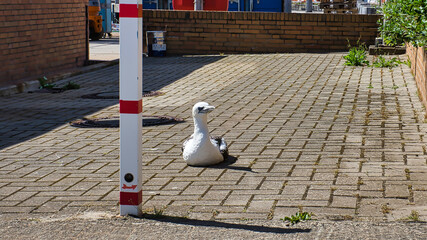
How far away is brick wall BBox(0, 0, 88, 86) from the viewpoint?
13.2 meters

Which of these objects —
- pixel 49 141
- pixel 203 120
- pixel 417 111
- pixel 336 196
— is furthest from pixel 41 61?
pixel 336 196

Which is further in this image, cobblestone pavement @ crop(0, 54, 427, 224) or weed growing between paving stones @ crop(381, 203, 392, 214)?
cobblestone pavement @ crop(0, 54, 427, 224)

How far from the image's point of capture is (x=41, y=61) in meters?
14.7

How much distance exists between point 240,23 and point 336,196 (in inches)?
530

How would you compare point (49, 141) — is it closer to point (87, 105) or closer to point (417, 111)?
point (87, 105)

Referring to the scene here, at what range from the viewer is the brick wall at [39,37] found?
13.2 metres

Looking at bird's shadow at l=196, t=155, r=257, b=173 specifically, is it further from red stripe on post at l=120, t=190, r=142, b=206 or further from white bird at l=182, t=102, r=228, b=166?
red stripe on post at l=120, t=190, r=142, b=206

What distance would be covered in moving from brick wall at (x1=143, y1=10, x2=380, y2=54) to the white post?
13826 mm

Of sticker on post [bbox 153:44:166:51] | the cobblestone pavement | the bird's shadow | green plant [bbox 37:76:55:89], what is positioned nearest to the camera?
the cobblestone pavement

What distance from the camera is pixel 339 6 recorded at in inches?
1122

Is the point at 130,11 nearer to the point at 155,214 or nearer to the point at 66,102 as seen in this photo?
the point at 155,214

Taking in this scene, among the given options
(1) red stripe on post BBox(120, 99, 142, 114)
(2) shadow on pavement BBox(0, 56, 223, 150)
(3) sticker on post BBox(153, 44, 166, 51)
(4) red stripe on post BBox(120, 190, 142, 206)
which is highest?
(1) red stripe on post BBox(120, 99, 142, 114)

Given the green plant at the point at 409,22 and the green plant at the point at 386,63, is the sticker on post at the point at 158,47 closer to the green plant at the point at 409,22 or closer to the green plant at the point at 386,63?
the green plant at the point at 386,63

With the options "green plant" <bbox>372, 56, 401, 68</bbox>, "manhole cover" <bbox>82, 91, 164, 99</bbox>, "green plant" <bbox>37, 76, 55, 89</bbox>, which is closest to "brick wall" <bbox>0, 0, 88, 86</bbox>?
"green plant" <bbox>37, 76, 55, 89</bbox>
